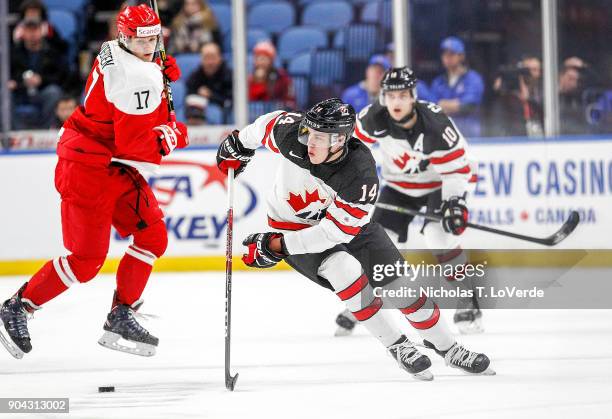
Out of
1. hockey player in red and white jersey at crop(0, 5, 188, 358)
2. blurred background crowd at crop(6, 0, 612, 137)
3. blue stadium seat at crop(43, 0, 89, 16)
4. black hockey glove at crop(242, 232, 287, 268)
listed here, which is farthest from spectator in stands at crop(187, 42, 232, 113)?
black hockey glove at crop(242, 232, 287, 268)

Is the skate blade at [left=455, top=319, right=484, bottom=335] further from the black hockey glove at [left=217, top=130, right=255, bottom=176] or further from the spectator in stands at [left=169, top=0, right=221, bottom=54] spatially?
the spectator in stands at [left=169, top=0, right=221, bottom=54]

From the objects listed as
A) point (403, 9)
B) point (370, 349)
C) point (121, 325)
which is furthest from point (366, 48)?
point (121, 325)

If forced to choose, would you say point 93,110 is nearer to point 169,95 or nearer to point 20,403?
point 169,95

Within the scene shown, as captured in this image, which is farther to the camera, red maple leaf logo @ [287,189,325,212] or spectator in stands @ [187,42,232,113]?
spectator in stands @ [187,42,232,113]

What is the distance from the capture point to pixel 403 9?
7121 millimetres

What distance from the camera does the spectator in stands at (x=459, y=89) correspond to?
703 cm

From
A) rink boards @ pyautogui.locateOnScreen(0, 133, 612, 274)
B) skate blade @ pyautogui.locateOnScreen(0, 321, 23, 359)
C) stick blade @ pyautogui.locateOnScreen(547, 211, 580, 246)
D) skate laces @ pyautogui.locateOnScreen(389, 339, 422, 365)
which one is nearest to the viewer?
skate laces @ pyautogui.locateOnScreen(389, 339, 422, 365)

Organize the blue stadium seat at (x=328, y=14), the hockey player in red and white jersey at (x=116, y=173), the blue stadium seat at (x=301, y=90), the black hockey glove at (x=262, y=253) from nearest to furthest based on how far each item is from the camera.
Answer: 1. the black hockey glove at (x=262, y=253)
2. the hockey player in red and white jersey at (x=116, y=173)
3. the blue stadium seat at (x=301, y=90)
4. the blue stadium seat at (x=328, y=14)

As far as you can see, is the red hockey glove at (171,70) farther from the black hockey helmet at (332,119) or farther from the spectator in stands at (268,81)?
the spectator in stands at (268,81)

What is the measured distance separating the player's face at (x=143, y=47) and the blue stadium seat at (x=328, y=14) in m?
4.36

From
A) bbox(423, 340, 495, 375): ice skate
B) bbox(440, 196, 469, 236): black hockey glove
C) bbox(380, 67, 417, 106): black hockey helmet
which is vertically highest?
bbox(380, 67, 417, 106): black hockey helmet

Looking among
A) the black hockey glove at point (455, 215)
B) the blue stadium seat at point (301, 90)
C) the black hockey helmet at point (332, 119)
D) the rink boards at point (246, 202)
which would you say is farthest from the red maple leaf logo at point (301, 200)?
the blue stadium seat at point (301, 90)

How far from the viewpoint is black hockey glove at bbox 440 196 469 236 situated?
4574 millimetres

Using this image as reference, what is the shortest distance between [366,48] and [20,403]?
474cm
